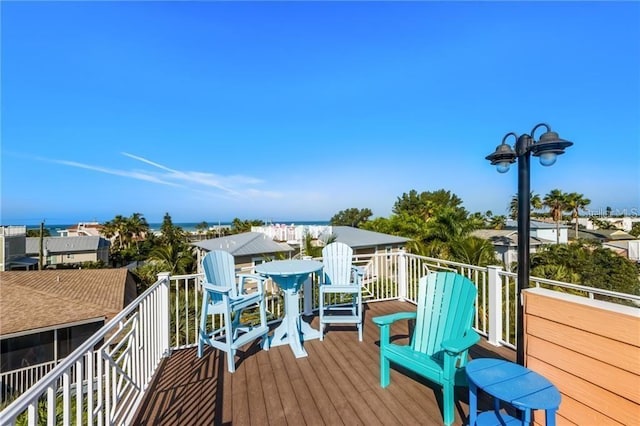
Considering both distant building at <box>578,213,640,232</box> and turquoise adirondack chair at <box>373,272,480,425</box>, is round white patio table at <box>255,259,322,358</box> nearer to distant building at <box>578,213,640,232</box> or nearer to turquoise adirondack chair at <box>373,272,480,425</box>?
turquoise adirondack chair at <box>373,272,480,425</box>

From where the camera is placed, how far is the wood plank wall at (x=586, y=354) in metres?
1.31

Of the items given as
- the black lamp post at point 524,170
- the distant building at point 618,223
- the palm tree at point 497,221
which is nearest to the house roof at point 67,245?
the black lamp post at point 524,170

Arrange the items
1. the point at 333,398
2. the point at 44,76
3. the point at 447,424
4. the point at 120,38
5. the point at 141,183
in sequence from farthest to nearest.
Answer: the point at 141,183 < the point at 44,76 < the point at 120,38 < the point at 333,398 < the point at 447,424

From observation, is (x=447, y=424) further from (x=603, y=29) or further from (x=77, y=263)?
(x=77, y=263)

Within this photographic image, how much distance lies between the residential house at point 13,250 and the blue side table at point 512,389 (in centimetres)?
2649

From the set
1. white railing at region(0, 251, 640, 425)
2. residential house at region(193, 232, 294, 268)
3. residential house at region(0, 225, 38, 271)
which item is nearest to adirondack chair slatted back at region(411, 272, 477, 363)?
white railing at region(0, 251, 640, 425)

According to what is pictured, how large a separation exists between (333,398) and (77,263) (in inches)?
1225

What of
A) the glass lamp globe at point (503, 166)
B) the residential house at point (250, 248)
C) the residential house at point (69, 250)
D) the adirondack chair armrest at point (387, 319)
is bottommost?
the residential house at point (69, 250)

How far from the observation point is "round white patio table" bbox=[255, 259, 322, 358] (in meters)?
3.10

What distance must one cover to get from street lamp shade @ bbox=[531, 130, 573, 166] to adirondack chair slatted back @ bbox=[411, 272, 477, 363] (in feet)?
3.69

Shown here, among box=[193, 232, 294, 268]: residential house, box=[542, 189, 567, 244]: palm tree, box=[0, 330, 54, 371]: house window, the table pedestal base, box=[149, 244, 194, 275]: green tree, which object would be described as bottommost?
box=[0, 330, 54, 371]: house window

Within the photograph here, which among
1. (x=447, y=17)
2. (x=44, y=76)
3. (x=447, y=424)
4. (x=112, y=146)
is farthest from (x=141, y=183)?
(x=447, y=424)

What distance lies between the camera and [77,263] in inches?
958

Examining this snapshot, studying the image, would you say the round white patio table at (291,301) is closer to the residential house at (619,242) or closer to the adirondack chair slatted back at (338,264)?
the adirondack chair slatted back at (338,264)
